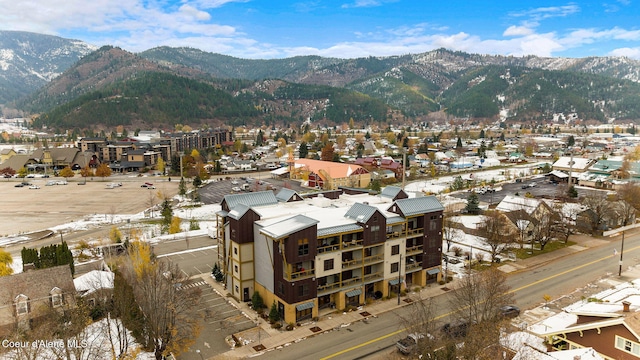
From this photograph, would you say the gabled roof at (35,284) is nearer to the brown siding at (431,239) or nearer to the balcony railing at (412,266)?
the balcony railing at (412,266)

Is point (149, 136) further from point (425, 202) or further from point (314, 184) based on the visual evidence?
point (425, 202)

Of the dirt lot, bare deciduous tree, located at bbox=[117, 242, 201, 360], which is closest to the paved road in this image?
bare deciduous tree, located at bbox=[117, 242, 201, 360]

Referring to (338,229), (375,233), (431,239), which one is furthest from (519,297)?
(338,229)

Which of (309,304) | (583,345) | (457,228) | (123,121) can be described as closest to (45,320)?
(309,304)

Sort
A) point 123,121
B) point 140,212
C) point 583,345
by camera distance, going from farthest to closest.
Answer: point 123,121, point 140,212, point 583,345

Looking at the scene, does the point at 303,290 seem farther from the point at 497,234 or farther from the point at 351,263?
the point at 497,234

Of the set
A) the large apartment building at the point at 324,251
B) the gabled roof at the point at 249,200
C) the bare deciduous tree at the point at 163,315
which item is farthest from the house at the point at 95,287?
the gabled roof at the point at 249,200
